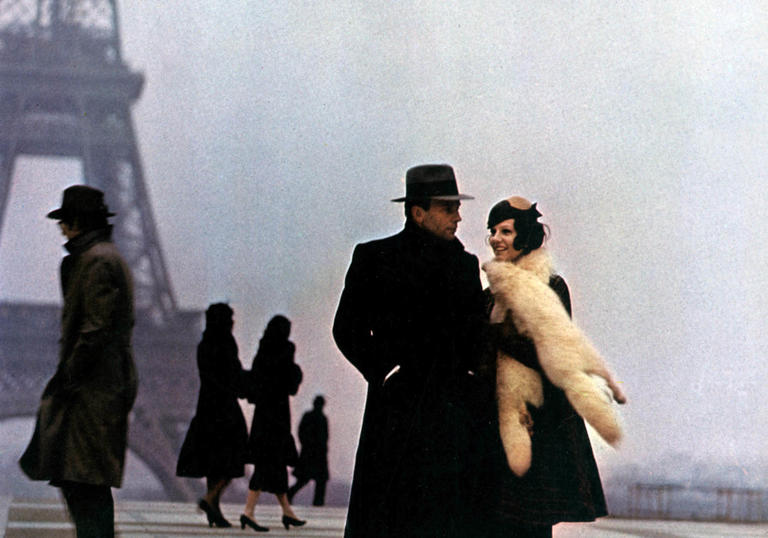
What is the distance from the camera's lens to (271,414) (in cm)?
618

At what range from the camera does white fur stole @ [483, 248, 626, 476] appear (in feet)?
10.2

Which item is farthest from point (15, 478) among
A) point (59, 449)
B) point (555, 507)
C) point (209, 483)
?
point (555, 507)

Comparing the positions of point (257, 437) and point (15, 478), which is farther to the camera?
point (15, 478)

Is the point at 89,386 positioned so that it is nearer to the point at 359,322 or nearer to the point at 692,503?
the point at 359,322

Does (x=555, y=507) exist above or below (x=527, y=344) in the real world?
below

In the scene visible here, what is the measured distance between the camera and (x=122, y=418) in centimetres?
350

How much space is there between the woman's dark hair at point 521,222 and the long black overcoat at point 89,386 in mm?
1122

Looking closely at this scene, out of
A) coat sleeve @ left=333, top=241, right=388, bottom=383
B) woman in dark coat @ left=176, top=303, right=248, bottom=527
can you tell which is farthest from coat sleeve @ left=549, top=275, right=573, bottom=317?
woman in dark coat @ left=176, top=303, right=248, bottom=527

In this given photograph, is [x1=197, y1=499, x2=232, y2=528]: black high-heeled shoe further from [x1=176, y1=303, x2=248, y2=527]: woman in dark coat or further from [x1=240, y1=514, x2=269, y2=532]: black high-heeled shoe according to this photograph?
[x1=240, y1=514, x2=269, y2=532]: black high-heeled shoe

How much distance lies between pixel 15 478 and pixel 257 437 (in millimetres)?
5186

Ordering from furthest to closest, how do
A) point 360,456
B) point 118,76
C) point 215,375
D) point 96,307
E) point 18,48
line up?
point 118,76
point 18,48
point 215,375
point 96,307
point 360,456

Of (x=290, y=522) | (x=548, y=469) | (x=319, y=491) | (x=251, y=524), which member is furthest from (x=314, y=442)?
(x=548, y=469)

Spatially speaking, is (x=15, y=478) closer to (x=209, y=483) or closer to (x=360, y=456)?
(x=209, y=483)

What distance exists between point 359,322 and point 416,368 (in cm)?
18
